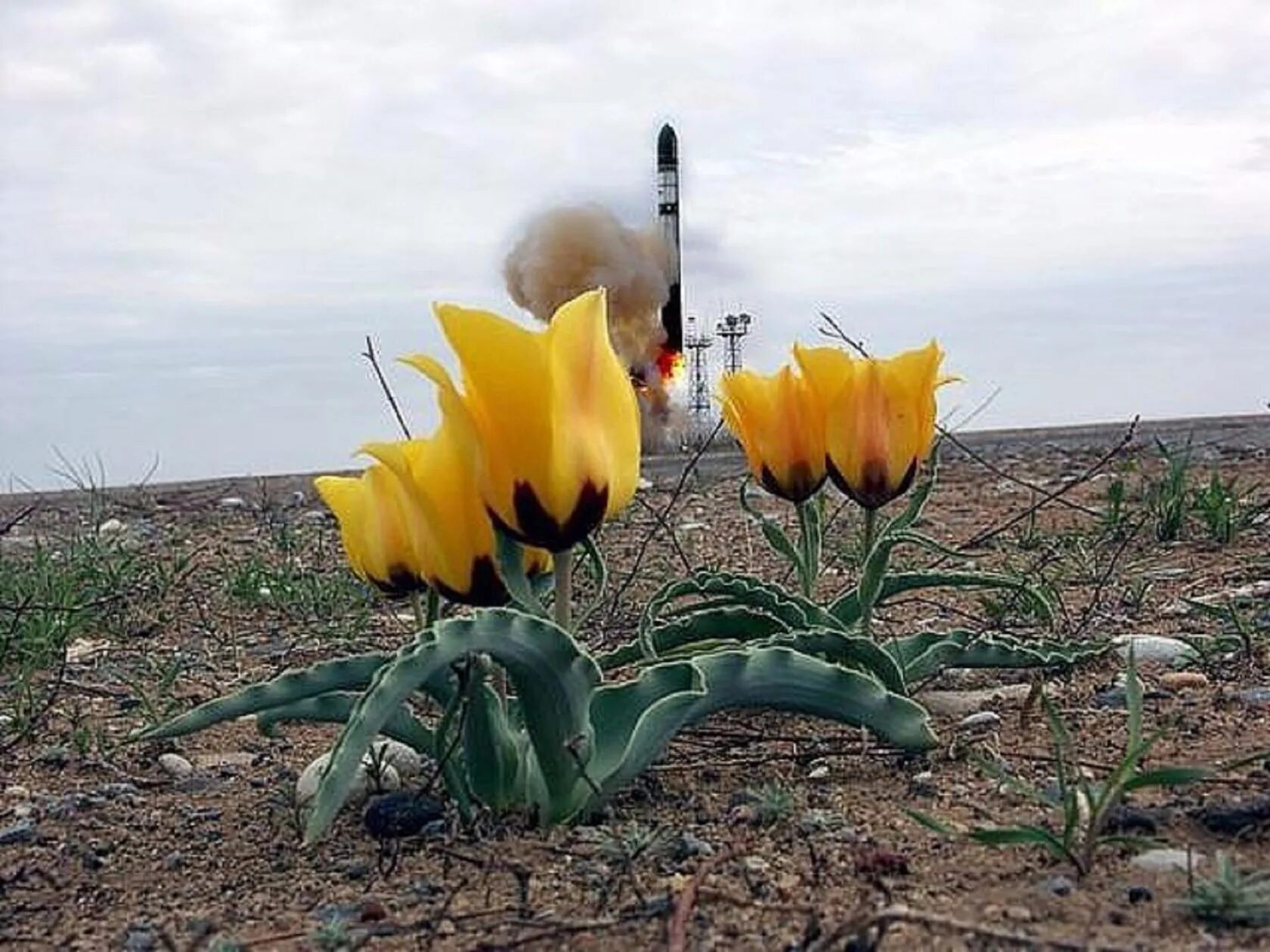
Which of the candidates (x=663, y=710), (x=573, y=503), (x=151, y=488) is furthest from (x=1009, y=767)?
Result: (x=151, y=488)

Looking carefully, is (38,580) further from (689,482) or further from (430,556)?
(689,482)

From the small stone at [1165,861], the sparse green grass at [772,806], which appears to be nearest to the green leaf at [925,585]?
the sparse green grass at [772,806]

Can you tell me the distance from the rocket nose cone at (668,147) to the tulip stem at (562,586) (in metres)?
18.1

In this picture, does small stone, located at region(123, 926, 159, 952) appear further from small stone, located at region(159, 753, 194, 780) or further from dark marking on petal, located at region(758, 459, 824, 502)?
dark marking on petal, located at region(758, 459, 824, 502)

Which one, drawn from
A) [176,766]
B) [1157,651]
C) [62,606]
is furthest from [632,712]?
[62,606]

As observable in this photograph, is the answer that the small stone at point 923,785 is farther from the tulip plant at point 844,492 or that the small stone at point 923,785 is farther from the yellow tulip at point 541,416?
the yellow tulip at point 541,416

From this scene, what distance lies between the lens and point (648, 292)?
60.8 feet

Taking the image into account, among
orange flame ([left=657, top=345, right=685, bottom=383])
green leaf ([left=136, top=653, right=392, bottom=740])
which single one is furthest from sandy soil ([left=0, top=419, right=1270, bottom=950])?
orange flame ([left=657, top=345, right=685, bottom=383])

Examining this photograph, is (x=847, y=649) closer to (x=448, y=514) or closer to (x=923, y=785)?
(x=923, y=785)

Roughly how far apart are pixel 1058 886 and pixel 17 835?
1459 millimetres

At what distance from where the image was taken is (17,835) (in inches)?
93.4

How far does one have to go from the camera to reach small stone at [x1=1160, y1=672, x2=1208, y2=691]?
2.80 metres

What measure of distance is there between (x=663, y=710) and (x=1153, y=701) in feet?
3.47

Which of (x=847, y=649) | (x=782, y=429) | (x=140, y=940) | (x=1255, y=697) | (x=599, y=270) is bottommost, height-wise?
(x=140, y=940)
